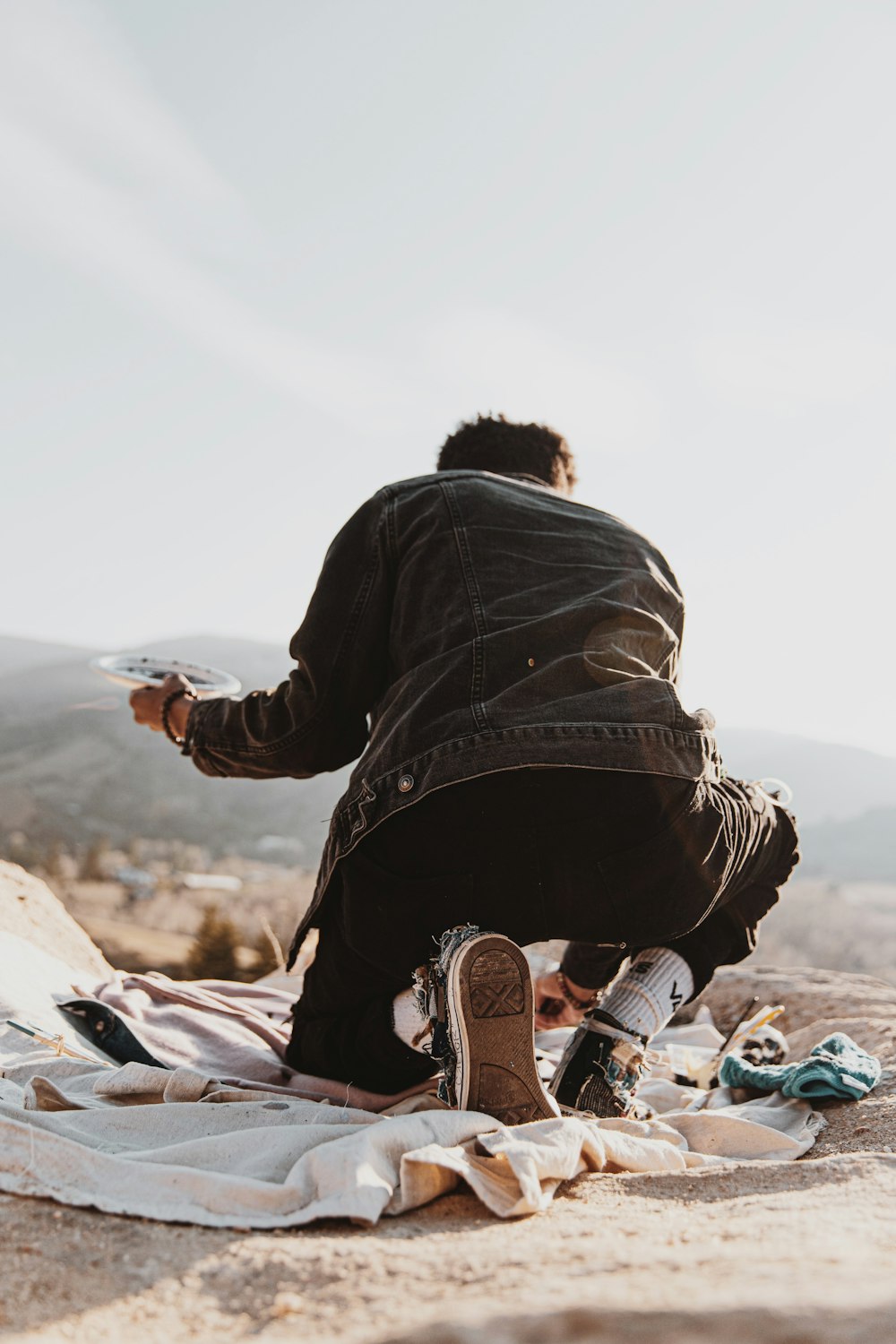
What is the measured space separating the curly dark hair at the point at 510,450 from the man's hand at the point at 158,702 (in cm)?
76

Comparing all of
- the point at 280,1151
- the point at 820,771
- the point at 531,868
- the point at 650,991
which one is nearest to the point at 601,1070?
the point at 650,991

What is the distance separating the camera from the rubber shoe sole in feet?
5.14

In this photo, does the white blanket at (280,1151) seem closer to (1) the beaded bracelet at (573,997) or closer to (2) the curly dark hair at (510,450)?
(1) the beaded bracelet at (573,997)

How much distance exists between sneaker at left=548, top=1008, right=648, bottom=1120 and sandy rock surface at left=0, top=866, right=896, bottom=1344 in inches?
16.8

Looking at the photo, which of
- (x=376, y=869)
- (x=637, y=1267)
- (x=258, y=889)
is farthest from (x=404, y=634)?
(x=258, y=889)

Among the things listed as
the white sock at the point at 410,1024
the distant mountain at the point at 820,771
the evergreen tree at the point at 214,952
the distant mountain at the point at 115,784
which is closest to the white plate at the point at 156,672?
the white sock at the point at 410,1024

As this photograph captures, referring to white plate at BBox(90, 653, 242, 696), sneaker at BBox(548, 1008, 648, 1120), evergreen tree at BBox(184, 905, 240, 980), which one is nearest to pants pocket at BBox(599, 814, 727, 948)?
sneaker at BBox(548, 1008, 648, 1120)

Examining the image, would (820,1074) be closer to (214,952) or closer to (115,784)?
(214,952)

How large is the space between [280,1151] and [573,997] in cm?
109

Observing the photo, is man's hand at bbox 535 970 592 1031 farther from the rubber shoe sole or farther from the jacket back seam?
the jacket back seam

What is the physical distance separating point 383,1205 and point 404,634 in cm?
98

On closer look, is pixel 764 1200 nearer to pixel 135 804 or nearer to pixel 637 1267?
pixel 637 1267

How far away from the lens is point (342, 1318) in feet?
3.10

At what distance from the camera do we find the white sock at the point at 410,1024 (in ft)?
6.16
